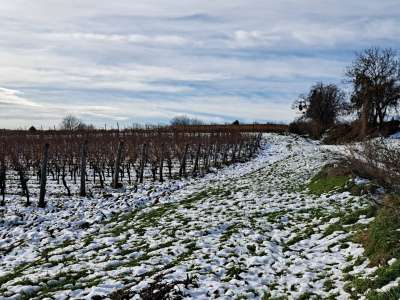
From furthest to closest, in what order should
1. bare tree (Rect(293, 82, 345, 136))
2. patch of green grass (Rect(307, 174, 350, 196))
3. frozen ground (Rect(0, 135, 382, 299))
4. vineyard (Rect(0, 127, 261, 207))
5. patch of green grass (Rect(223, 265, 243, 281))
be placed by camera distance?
1. bare tree (Rect(293, 82, 345, 136))
2. vineyard (Rect(0, 127, 261, 207))
3. patch of green grass (Rect(307, 174, 350, 196))
4. patch of green grass (Rect(223, 265, 243, 281))
5. frozen ground (Rect(0, 135, 382, 299))

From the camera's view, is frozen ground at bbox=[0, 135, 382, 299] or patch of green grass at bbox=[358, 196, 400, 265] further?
frozen ground at bbox=[0, 135, 382, 299]

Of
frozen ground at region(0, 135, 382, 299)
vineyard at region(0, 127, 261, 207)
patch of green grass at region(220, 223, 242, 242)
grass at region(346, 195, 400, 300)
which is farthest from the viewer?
vineyard at region(0, 127, 261, 207)

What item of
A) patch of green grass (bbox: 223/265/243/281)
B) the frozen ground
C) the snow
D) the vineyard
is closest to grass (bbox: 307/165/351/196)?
the frozen ground

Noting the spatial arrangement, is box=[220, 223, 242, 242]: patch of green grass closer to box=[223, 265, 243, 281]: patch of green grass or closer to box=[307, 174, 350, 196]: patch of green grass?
box=[223, 265, 243, 281]: patch of green grass

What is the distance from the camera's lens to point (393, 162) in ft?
24.8

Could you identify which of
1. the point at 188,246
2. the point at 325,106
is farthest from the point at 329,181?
the point at 325,106

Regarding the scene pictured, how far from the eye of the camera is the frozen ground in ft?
21.7

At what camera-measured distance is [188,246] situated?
896cm

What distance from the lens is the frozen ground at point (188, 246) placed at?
6.62 metres

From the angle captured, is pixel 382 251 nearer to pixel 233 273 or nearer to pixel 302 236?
pixel 233 273

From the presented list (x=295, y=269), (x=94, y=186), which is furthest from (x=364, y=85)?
(x=295, y=269)

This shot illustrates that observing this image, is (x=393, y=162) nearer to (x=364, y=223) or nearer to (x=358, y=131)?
(x=364, y=223)

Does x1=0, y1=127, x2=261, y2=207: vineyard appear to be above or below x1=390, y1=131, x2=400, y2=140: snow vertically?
below

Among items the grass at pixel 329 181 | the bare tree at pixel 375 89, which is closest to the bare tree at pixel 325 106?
the bare tree at pixel 375 89
